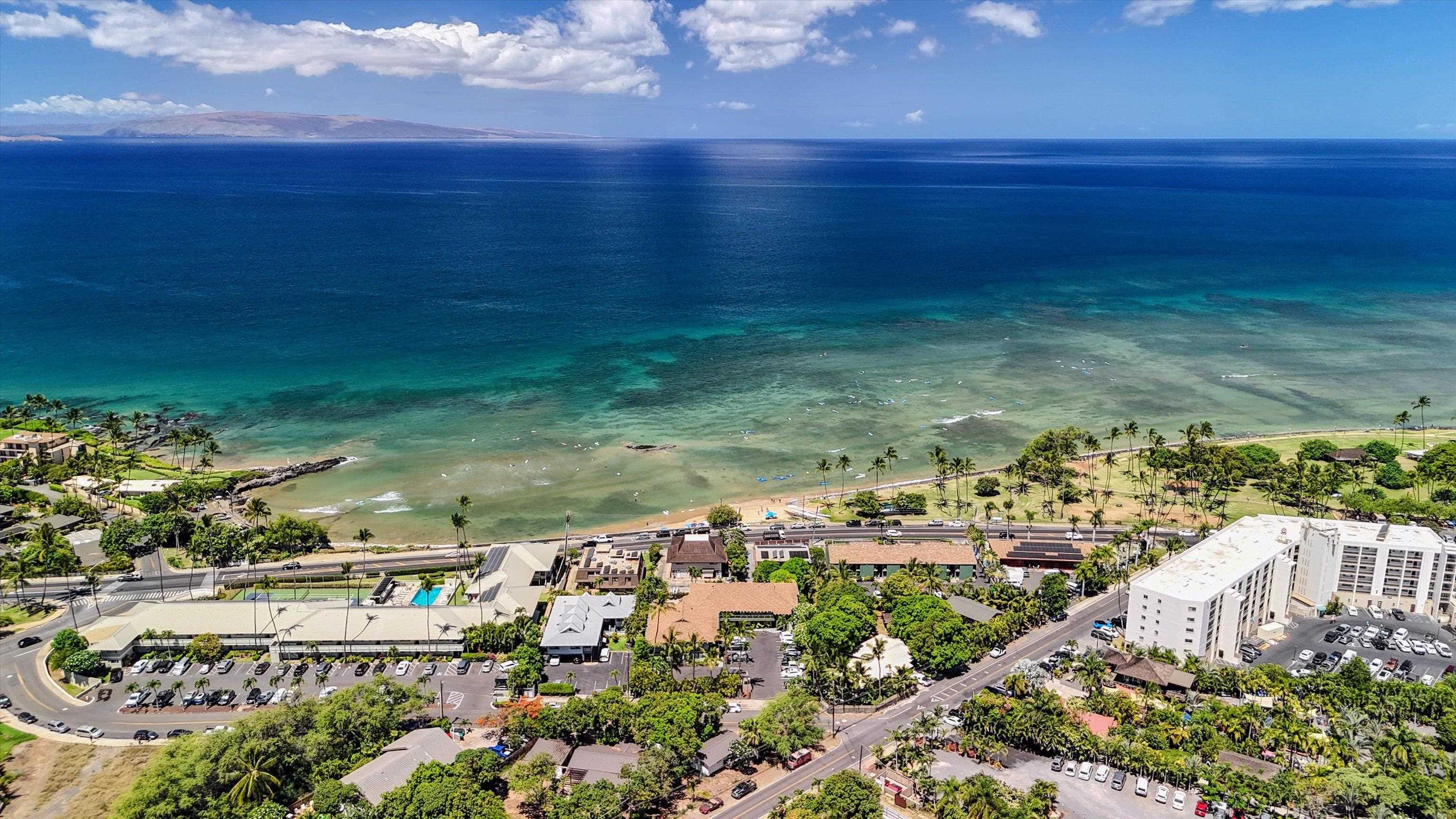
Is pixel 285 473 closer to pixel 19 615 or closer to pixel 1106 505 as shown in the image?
pixel 19 615

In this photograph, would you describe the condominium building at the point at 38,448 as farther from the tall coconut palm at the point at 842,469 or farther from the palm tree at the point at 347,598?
the tall coconut palm at the point at 842,469

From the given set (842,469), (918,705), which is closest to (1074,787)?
(918,705)

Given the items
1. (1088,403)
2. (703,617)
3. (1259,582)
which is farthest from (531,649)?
(1088,403)

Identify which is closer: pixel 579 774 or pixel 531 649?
pixel 579 774

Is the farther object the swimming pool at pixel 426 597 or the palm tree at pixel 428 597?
the swimming pool at pixel 426 597

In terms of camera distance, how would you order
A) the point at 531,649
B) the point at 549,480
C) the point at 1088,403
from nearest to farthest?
the point at 531,649 < the point at 549,480 < the point at 1088,403

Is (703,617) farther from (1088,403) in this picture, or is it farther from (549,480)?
(1088,403)

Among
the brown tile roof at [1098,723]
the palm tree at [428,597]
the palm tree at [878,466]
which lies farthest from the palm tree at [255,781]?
the palm tree at [878,466]

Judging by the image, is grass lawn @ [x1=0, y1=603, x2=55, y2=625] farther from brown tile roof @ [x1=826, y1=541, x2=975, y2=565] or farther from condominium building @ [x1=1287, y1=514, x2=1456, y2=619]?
condominium building @ [x1=1287, y1=514, x2=1456, y2=619]
